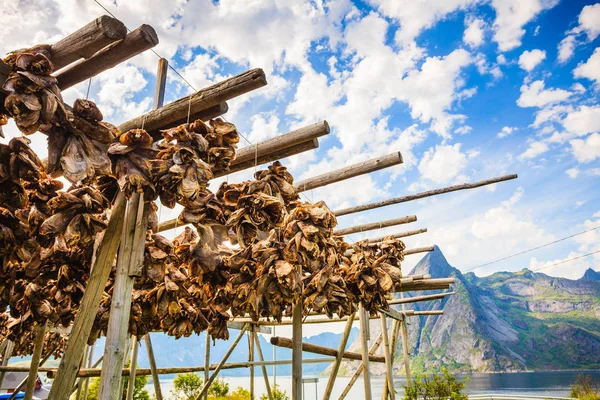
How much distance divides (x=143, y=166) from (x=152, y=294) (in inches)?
60.4

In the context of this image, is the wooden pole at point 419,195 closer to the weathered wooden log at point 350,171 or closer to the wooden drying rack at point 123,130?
the weathered wooden log at point 350,171

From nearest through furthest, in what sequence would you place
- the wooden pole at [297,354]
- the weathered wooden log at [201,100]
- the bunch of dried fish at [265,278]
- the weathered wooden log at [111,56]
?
the weathered wooden log at [111,56] → the weathered wooden log at [201,100] → the bunch of dried fish at [265,278] → the wooden pole at [297,354]

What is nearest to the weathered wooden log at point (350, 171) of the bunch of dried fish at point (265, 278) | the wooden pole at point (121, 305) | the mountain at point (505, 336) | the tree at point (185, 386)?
the bunch of dried fish at point (265, 278)

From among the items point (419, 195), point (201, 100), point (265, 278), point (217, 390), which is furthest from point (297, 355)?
point (217, 390)

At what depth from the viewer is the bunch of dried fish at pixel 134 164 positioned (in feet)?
7.53

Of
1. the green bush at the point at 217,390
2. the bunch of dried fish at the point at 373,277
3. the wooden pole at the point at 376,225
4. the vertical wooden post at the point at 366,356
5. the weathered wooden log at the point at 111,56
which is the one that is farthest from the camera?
the green bush at the point at 217,390

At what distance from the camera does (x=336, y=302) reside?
11.7ft

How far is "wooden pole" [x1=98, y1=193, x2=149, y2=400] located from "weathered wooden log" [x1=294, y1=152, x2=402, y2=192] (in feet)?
8.85

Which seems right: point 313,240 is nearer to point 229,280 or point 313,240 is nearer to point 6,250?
point 229,280

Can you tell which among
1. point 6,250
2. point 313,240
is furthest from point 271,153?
point 6,250

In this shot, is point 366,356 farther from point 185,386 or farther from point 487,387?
point 487,387

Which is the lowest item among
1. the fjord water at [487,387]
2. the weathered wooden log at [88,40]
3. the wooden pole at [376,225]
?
the fjord water at [487,387]

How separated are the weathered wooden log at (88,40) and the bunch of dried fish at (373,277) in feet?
10.7

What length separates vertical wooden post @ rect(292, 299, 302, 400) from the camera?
3.51 m
